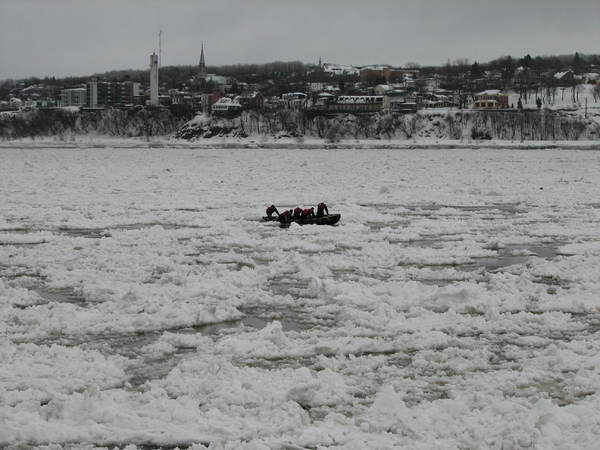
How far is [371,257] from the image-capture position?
11430 mm

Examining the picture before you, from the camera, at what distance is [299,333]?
7418 millimetres

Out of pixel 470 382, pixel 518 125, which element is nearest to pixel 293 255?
pixel 470 382

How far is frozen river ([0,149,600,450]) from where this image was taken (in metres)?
5.23

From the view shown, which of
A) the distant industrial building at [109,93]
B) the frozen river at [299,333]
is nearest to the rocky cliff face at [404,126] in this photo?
the distant industrial building at [109,93]

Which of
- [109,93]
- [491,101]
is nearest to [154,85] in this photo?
[109,93]

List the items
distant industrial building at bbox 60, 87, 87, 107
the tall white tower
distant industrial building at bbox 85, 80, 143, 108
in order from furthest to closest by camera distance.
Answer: distant industrial building at bbox 60, 87, 87, 107
distant industrial building at bbox 85, 80, 143, 108
the tall white tower

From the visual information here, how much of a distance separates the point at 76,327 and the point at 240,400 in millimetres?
2570

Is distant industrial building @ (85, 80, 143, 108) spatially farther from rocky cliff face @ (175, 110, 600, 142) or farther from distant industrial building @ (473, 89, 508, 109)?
distant industrial building @ (473, 89, 508, 109)

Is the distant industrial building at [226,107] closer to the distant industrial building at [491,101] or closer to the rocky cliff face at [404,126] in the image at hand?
the rocky cliff face at [404,126]

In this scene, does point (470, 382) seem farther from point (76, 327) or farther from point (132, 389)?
point (76, 327)

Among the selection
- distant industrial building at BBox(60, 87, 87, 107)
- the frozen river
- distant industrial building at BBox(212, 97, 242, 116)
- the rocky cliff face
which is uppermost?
distant industrial building at BBox(60, 87, 87, 107)

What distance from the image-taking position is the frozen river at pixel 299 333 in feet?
17.1

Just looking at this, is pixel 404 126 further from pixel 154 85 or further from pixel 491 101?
pixel 154 85

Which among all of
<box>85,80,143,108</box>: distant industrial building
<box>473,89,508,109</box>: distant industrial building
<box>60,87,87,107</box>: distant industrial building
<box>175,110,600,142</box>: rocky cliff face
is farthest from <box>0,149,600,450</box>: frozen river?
<box>60,87,87,107</box>: distant industrial building
